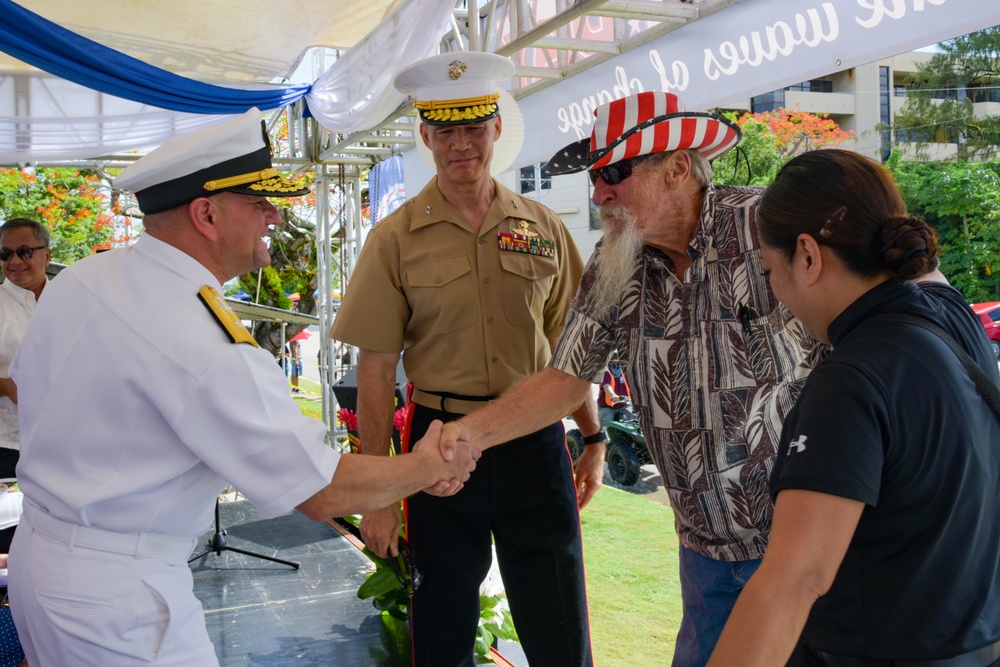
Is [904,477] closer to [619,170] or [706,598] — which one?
[706,598]

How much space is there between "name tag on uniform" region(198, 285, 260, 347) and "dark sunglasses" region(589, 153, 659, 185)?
1025 mm

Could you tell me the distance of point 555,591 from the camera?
269 centimetres

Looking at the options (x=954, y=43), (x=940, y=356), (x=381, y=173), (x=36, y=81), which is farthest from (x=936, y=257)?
(x=954, y=43)

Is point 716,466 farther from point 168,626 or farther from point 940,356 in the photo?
point 168,626

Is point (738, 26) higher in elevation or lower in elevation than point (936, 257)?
higher

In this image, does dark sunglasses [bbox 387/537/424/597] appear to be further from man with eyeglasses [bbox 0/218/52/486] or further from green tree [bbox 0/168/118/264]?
green tree [bbox 0/168/118/264]

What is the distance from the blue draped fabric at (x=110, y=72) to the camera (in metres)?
4.87

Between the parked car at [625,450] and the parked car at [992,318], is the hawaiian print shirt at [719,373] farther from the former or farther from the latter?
the parked car at [992,318]

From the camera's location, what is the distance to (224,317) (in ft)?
5.47

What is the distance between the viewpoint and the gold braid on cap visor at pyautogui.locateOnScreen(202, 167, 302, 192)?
5.81 ft

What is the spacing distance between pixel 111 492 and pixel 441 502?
1241 mm

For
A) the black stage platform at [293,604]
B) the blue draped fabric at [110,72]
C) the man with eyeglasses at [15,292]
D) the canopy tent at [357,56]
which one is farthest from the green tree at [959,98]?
the man with eyeglasses at [15,292]

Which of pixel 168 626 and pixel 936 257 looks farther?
pixel 168 626

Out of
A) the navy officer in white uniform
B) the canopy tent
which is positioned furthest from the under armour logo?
the canopy tent
